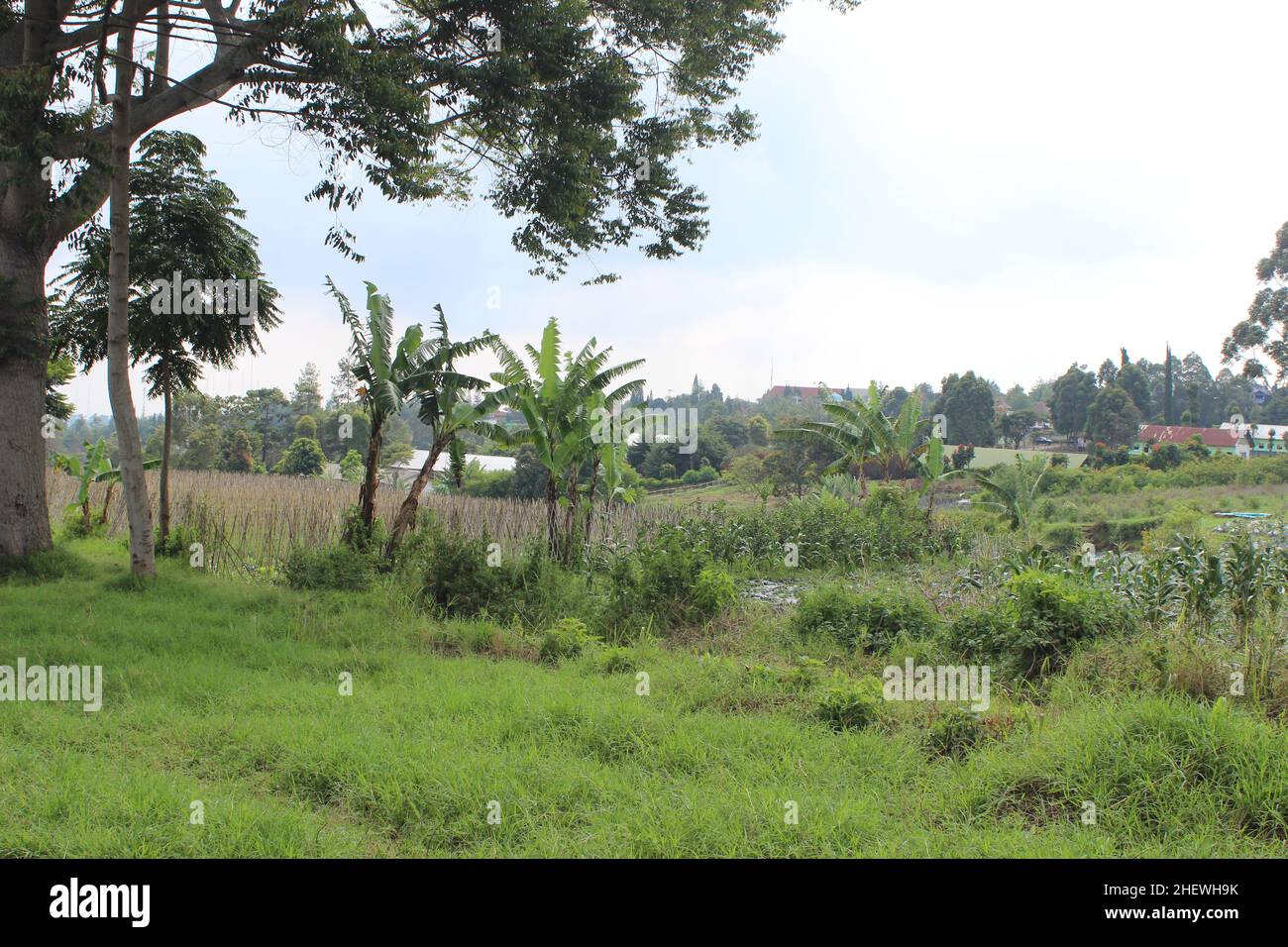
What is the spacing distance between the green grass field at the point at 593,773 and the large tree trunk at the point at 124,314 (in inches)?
162

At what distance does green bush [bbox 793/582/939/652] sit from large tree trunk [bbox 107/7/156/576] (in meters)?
7.83

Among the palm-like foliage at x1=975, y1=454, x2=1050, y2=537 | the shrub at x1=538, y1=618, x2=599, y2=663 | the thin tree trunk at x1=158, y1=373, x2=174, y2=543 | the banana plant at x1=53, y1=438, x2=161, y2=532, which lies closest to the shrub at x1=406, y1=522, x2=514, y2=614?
the shrub at x1=538, y1=618, x2=599, y2=663

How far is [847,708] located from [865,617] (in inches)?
115

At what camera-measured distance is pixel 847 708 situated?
515 centimetres

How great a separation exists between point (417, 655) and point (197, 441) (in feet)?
113

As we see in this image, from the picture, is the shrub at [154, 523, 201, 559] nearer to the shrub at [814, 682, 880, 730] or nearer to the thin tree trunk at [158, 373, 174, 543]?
the thin tree trunk at [158, 373, 174, 543]

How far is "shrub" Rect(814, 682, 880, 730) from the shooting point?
5.10 m

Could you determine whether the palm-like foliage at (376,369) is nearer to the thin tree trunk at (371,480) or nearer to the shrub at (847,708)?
the thin tree trunk at (371,480)

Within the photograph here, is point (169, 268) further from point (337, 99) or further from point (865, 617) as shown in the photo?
point (865, 617)

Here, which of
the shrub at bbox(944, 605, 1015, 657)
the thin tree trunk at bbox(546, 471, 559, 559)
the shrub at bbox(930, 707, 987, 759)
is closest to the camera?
the shrub at bbox(930, 707, 987, 759)

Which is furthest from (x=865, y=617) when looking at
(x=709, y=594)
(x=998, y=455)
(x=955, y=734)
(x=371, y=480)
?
(x=998, y=455)

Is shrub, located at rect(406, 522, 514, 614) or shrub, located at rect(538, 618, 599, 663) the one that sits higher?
shrub, located at rect(406, 522, 514, 614)

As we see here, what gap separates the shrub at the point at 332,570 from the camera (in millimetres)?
9656

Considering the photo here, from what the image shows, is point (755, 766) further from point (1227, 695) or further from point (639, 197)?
point (639, 197)
